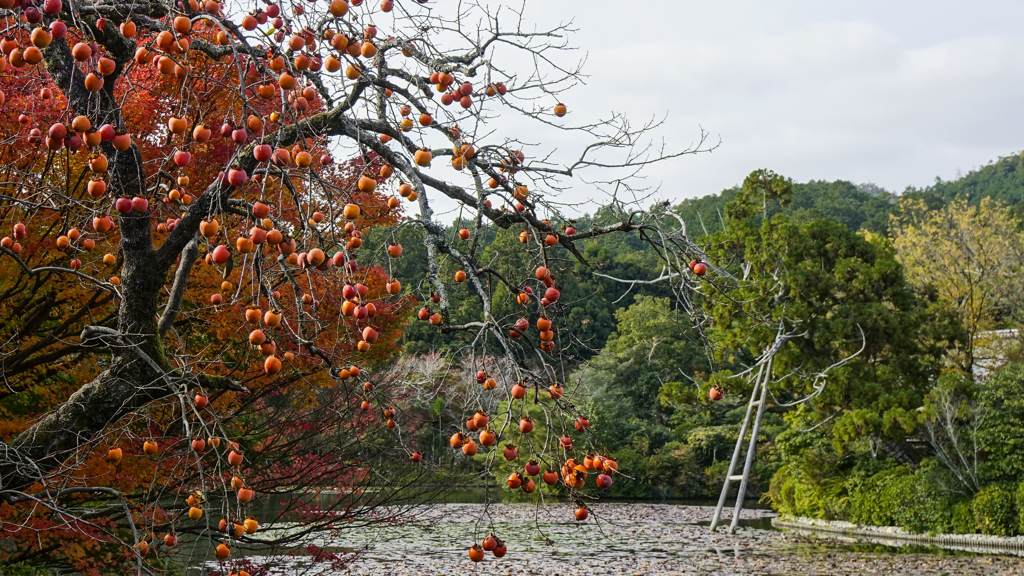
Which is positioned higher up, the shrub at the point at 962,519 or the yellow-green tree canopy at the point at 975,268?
the yellow-green tree canopy at the point at 975,268

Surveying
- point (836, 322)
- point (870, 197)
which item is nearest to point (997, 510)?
point (836, 322)

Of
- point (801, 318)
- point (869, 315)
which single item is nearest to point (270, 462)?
point (801, 318)

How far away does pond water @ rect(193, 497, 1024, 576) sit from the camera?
940 centimetres

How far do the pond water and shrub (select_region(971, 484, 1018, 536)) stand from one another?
4.11 ft

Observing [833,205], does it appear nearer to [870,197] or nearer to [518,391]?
[870,197]

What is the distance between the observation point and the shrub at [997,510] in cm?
1207

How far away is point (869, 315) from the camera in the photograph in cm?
1422

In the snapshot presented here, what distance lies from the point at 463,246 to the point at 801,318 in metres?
11.8

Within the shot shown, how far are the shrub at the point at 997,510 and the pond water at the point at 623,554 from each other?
125 centimetres

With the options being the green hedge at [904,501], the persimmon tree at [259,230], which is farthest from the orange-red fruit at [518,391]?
the green hedge at [904,501]

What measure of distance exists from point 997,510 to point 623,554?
622 cm

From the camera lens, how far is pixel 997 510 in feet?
39.9

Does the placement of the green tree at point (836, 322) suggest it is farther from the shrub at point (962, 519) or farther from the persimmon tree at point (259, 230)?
the persimmon tree at point (259, 230)

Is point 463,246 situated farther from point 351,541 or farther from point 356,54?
point 351,541
